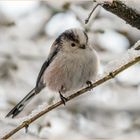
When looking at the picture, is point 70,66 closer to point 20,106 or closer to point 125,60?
point 20,106

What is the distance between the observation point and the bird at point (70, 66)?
1.89m

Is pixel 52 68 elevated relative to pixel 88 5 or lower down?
lower down

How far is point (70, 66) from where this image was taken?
1.94 meters

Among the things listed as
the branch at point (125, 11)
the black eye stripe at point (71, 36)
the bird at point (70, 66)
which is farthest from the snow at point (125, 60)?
the black eye stripe at point (71, 36)

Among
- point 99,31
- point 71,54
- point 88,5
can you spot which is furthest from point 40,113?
point 88,5

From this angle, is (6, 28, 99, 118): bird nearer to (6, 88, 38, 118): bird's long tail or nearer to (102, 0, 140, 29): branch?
(6, 88, 38, 118): bird's long tail

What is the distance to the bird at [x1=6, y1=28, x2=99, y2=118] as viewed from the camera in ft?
6.21

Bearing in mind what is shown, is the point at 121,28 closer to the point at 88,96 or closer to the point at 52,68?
the point at 88,96

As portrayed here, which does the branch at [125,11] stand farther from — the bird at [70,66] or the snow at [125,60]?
the bird at [70,66]

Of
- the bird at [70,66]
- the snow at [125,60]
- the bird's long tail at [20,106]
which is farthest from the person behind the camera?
the bird at [70,66]

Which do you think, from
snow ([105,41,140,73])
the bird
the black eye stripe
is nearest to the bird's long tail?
the bird

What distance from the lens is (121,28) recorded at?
2646 mm

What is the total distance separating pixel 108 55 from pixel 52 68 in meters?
0.74

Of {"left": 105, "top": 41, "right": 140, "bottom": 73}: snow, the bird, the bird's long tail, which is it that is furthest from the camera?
the bird
